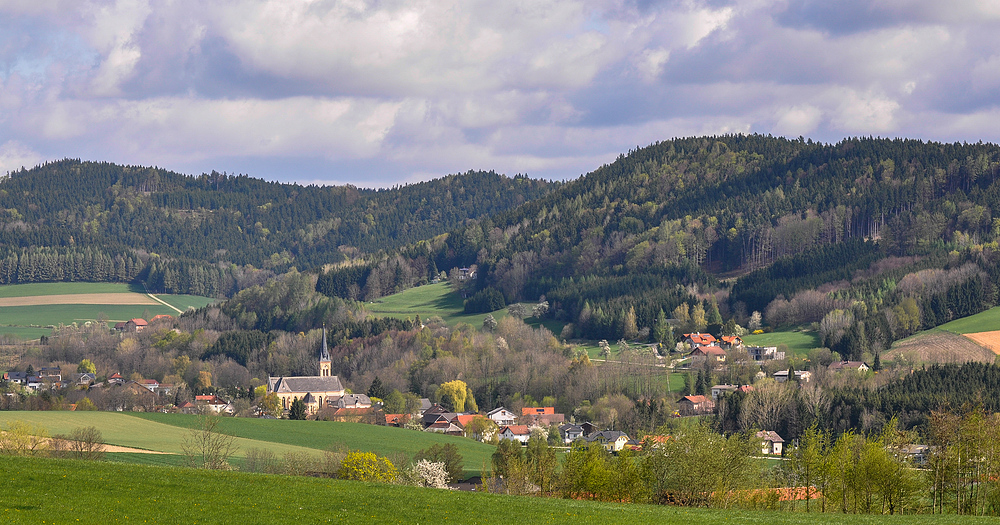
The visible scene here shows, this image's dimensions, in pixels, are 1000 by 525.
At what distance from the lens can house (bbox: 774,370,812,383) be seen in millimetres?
127381

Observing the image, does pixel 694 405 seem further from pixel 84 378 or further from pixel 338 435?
pixel 84 378

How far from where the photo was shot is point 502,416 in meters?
132

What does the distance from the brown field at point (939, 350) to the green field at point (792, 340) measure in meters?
11.7

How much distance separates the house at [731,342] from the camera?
160462 mm

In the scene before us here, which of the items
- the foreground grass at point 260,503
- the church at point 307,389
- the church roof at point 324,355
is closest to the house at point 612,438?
the church at point 307,389

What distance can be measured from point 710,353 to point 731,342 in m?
11.2

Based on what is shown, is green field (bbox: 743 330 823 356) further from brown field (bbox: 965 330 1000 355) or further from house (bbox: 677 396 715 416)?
house (bbox: 677 396 715 416)

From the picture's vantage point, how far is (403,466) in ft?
252

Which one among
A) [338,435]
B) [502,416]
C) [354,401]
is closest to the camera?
[338,435]

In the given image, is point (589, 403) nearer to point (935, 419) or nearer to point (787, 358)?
point (787, 358)

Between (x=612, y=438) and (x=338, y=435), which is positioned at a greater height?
(x=338, y=435)

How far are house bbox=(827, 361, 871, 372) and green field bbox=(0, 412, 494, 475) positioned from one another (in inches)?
1947

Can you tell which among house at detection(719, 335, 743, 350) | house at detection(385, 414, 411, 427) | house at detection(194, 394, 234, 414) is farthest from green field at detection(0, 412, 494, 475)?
house at detection(719, 335, 743, 350)

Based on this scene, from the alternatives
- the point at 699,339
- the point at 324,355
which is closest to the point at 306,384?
the point at 324,355
